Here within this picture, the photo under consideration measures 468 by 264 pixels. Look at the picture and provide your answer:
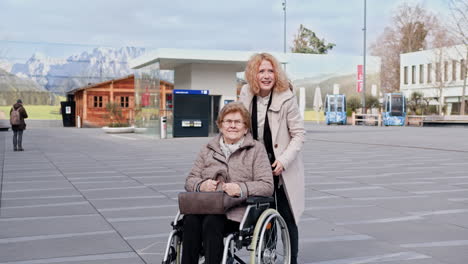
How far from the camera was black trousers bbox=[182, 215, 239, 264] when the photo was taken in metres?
3.96

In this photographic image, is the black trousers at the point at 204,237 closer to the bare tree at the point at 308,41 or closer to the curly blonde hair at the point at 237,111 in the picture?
the curly blonde hair at the point at 237,111

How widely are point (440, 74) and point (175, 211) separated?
54483mm

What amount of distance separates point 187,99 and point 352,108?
37.1m

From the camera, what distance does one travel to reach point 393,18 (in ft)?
242

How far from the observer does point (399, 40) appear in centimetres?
7662

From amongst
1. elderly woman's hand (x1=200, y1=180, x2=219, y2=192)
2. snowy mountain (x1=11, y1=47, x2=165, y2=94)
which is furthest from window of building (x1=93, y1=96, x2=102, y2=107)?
elderly woman's hand (x1=200, y1=180, x2=219, y2=192)

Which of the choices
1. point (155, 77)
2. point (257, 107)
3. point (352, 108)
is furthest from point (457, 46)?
point (257, 107)

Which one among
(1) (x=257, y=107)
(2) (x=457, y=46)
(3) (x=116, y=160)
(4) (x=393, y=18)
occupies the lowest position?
(3) (x=116, y=160)

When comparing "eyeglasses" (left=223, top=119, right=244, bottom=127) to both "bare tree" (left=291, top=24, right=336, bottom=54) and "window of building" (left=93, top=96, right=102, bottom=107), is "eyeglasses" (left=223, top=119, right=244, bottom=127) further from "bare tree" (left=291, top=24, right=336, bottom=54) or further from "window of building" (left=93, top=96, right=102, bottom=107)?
"bare tree" (left=291, top=24, right=336, bottom=54)

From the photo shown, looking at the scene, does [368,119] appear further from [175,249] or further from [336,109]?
[175,249]

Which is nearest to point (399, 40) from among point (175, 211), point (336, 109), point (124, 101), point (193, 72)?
point (336, 109)

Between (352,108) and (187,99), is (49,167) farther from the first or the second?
(352,108)

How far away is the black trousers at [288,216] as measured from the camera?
4.65 meters

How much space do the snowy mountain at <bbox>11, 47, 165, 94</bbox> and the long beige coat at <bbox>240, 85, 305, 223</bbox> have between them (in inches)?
2167
